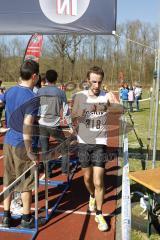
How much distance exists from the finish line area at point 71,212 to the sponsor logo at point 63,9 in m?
1.97

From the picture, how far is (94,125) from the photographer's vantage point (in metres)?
4.82

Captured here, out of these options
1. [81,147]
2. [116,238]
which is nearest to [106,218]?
[116,238]

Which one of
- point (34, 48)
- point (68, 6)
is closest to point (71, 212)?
point (68, 6)

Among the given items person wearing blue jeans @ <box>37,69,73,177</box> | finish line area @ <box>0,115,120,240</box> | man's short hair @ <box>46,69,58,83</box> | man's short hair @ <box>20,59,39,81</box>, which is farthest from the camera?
man's short hair @ <box>46,69,58,83</box>

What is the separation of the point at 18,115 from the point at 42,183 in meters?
2.81

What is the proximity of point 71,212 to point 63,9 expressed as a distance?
121 inches

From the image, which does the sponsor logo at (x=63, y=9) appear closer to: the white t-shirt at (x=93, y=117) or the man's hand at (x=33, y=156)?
the white t-shirt at (x=93, y=117)

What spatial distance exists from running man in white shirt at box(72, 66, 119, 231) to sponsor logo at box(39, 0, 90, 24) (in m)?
1.73

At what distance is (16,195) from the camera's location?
18.6 feet

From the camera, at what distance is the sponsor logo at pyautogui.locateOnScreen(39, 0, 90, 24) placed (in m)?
6.22

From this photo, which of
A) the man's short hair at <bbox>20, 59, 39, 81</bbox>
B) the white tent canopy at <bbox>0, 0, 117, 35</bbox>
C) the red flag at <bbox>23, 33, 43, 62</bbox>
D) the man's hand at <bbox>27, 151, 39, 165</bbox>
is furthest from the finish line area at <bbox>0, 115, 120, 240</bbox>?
the red flag at <bbox>23, 33, 43, 62</bbox>

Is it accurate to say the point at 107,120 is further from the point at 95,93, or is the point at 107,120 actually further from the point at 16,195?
the point at 16,195

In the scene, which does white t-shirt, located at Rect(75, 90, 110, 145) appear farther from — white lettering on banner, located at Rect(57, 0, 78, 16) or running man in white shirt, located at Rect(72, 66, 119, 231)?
white lettering on banner, located at Rect(57, 0, 78, 16)

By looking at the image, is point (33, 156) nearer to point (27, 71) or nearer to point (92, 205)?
point (27, 71)
